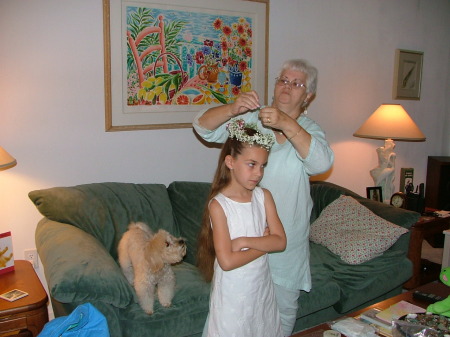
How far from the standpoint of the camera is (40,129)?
2508 millimetres

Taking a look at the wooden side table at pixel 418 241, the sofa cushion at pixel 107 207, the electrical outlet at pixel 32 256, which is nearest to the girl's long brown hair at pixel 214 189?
the sofa cushion at pixel 107 207

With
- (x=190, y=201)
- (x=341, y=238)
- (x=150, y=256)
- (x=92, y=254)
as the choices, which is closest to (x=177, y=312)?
(x=150, y=256)

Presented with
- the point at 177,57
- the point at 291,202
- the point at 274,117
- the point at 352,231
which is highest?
the point at 177,57

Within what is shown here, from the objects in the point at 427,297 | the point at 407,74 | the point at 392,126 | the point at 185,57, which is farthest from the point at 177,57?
the point at 407,74

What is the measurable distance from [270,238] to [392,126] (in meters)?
2.21

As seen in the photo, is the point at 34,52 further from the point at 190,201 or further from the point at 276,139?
the point at 276,139

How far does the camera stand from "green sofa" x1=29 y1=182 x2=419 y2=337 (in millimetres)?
1876

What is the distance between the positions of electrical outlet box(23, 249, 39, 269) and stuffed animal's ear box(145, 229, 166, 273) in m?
0.91

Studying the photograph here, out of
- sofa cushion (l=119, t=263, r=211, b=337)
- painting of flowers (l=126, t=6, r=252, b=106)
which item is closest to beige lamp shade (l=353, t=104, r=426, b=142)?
painting of flowers (l=126, t=6, r=252, b=106)

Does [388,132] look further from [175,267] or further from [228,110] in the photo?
[228,110]

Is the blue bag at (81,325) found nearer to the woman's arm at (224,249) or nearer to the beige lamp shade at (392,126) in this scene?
the woman's arm at (224,249)

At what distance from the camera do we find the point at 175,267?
2.50m

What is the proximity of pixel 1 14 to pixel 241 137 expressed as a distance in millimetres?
1620

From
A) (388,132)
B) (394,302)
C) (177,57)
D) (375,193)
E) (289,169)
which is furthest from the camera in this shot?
(375,193)
